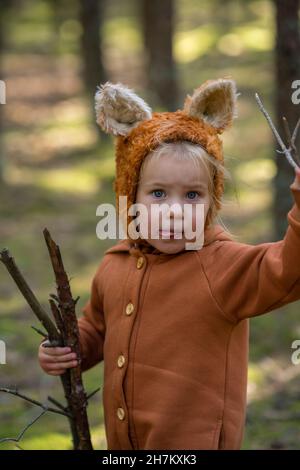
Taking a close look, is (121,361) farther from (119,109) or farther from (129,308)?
(119,109)

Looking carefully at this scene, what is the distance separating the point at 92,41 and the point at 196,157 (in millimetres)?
10673

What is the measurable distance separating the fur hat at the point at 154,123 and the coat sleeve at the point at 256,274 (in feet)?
0.72

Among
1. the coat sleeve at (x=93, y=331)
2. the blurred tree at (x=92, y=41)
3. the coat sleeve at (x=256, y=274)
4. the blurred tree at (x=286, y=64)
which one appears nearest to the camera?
the coat sleeve at (x=256, y=274)

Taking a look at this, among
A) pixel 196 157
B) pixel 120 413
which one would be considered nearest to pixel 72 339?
pixel 120 413

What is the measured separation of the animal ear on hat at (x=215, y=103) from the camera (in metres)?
2.80

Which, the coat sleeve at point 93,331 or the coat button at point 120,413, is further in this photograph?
the coat sleeve at point 93,331

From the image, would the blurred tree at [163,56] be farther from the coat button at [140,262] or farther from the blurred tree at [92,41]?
the coat button at [140,262]

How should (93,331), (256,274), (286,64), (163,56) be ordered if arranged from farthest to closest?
(163,56), (286,64), (93,331), (256,274)

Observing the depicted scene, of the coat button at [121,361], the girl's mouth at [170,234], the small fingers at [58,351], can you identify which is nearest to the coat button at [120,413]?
the coat button at [121,361]

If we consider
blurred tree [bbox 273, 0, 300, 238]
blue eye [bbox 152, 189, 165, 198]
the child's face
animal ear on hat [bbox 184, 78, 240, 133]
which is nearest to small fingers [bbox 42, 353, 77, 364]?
the child's face

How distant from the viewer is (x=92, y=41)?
42.3 ft

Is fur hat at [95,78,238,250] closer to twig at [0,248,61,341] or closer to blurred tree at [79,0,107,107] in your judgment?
twig at [0,248,61,341]

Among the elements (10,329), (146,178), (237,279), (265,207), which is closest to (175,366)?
(237,279)

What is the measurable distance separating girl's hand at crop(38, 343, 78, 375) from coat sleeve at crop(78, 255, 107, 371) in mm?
201
